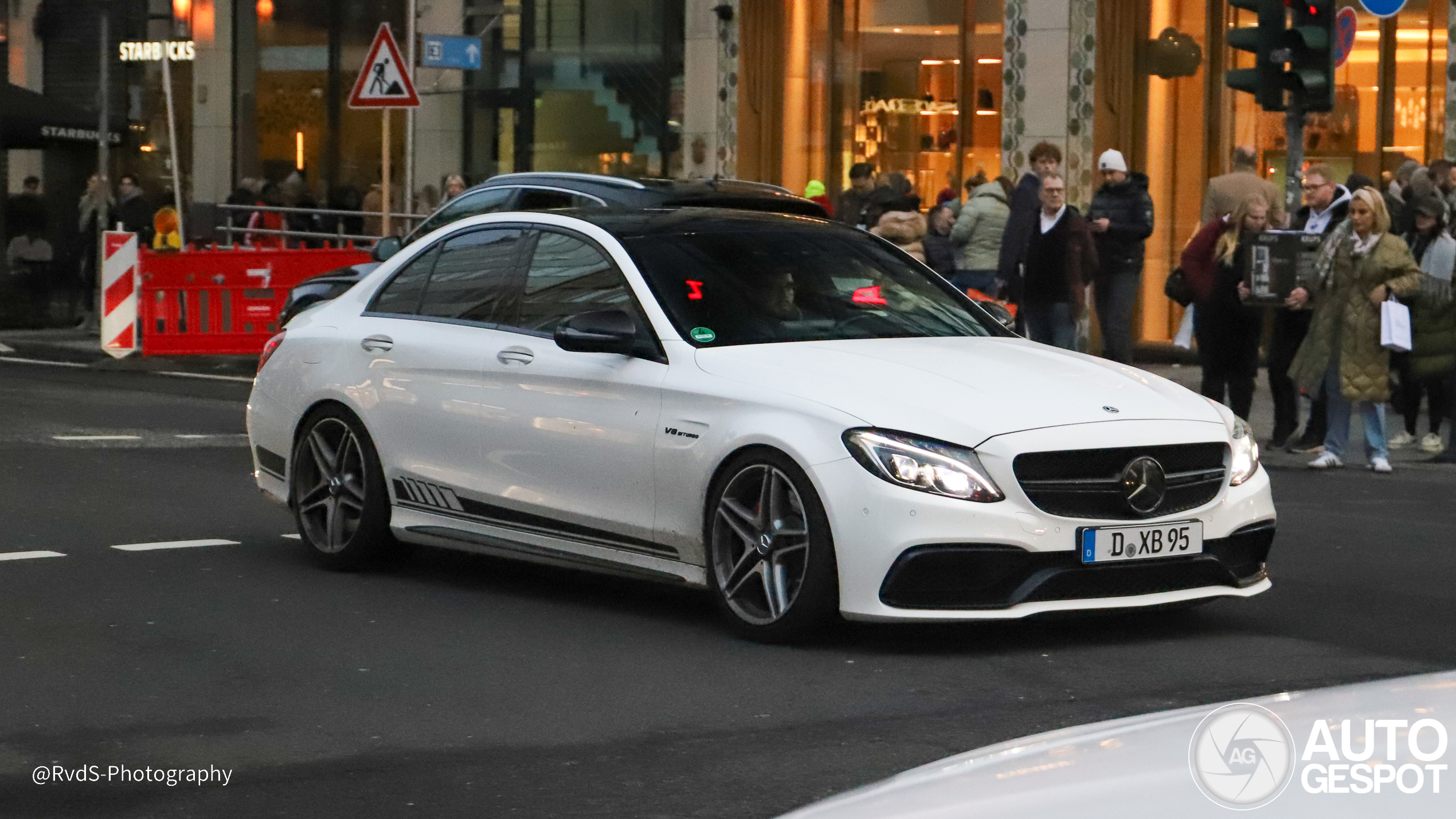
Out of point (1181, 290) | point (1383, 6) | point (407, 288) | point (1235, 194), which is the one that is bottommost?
point (1181, 290)

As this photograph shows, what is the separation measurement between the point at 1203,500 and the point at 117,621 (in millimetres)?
3753

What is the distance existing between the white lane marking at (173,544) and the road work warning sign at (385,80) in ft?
35.0

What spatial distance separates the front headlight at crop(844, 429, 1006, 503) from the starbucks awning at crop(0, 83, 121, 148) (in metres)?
21.5

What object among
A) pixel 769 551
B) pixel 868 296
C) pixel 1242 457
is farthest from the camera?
pixel 868 296

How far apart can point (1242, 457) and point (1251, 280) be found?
6848 mm

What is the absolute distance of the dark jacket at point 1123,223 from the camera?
17.0 meters

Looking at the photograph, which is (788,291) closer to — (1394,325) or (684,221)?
(684,221)

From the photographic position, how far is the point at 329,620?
7.95m

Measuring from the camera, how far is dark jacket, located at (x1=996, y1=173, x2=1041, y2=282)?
15.7 meters

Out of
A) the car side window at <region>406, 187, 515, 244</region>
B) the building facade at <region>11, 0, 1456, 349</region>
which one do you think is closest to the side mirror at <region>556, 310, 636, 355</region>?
the car side window at <region>406, 187, 515, 244</region>

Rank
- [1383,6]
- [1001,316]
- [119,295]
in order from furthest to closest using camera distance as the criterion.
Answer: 1. [119,295]
2. [1383,6]
3. [1001,316]

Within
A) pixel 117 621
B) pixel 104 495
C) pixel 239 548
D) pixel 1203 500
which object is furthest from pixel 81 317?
pixel 1203 500

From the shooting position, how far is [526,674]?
695cm

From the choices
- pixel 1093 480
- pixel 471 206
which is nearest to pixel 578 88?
pixel 471 206
